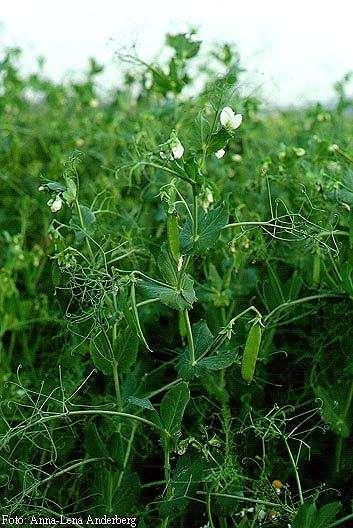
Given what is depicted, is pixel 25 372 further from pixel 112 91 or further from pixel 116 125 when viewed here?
pixel 112 91

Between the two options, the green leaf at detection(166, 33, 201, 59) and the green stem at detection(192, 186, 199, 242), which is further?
the green leaf at detection(166, 33, 201, 59)

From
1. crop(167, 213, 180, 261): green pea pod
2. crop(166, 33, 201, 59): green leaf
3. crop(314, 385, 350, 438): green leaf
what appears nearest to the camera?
crop(167, 213, 180, 261): green pea pod

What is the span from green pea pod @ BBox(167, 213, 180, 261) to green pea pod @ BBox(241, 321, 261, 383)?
5.8 inches

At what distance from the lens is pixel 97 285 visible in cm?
124

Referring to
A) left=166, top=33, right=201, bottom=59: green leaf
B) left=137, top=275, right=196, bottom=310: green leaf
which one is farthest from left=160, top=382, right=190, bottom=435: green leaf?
left=166, top=33, right=201, bottom=59: green leaf

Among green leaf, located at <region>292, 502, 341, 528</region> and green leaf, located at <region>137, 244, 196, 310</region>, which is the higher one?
green leaf, located at <region>137, 244, 196, 310</region>

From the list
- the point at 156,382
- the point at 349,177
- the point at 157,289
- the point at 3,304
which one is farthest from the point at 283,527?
the point at 3,304

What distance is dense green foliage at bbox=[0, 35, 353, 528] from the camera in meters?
1.15

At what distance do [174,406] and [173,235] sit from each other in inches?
9.7

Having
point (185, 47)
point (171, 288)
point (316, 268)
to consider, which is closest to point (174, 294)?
point (171, 288)

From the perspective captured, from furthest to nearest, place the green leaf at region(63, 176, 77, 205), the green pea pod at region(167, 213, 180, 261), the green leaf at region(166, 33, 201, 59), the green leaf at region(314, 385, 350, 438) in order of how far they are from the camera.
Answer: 1. the green leaf at region(166, 33, 201, 59)
2. the green leaf at region(314, 385, 350, 438)
3. the green leaf at region(63, 176, 77, 205)
4. the green pea pod at region(167, 213, 180, 261)

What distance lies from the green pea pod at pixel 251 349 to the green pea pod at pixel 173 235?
0.15 m

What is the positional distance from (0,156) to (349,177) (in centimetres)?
123

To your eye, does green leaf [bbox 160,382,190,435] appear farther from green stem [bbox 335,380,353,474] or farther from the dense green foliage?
green stem [bbox 335,380,353,474]
